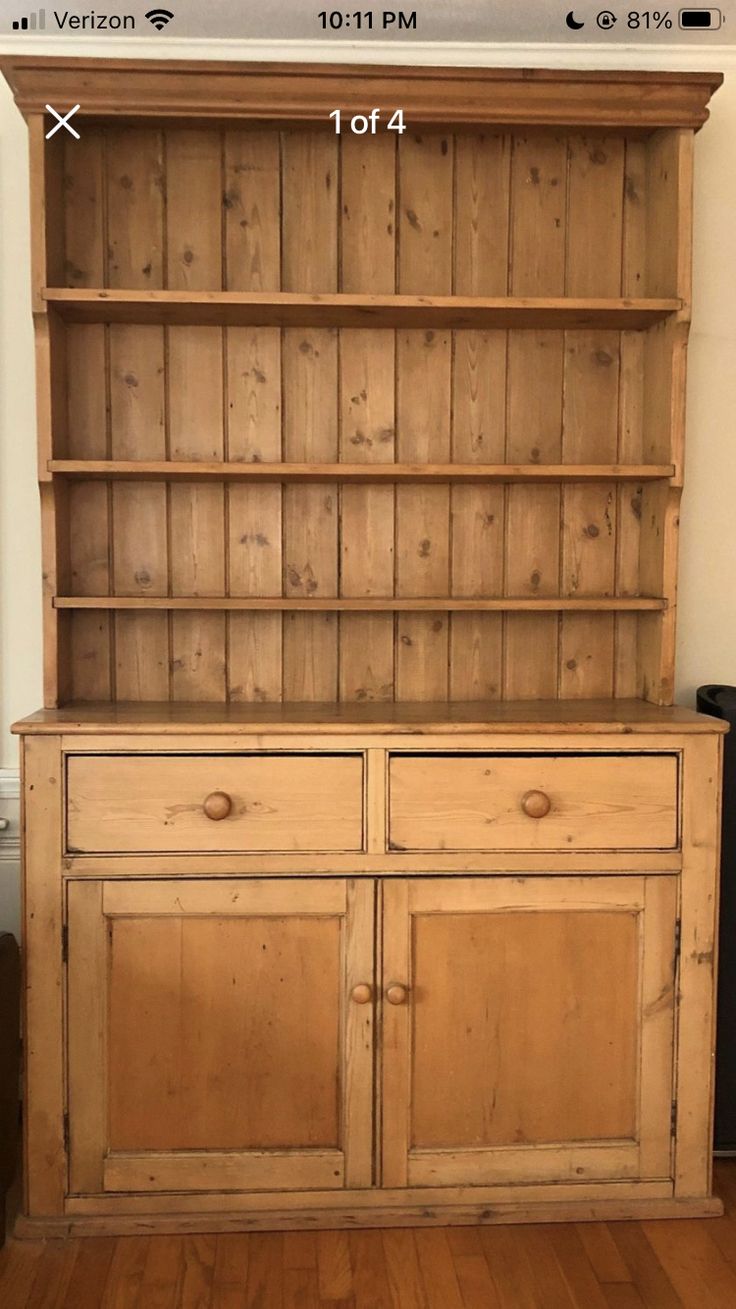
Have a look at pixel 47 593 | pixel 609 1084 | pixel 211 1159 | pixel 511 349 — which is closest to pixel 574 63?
pixel 511 349

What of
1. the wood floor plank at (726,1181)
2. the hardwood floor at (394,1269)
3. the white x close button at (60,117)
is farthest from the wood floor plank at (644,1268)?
the white x close button at (60,117)

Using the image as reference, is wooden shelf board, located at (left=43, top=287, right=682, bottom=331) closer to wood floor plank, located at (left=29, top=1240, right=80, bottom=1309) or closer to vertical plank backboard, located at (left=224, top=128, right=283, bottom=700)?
vertical plank backboard, located at (left=224, top=128, right=283, bottom=700)

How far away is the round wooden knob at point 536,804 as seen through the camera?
7.92 feet

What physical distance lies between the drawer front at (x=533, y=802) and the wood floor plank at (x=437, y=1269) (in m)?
0.78

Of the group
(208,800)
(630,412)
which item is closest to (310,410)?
(630,412)

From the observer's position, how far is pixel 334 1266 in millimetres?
2309

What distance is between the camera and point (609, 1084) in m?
Result: 2.49

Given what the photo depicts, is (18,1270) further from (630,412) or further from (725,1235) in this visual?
(630,412)

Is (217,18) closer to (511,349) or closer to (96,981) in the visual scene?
(511,349)

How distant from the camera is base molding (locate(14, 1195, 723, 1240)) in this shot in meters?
2.41

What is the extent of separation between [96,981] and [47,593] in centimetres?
82

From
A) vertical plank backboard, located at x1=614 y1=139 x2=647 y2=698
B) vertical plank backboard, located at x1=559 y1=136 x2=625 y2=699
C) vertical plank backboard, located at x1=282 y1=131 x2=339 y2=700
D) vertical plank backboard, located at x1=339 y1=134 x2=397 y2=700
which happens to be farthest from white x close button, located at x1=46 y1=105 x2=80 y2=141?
vertical plank backboard, located at x1=614 y1=139 x2=647 y2=698

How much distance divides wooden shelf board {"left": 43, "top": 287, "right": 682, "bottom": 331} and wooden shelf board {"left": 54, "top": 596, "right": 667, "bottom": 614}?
0.63 m

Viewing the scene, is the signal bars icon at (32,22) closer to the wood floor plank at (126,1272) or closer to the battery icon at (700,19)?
the battery icon at (700,19)
